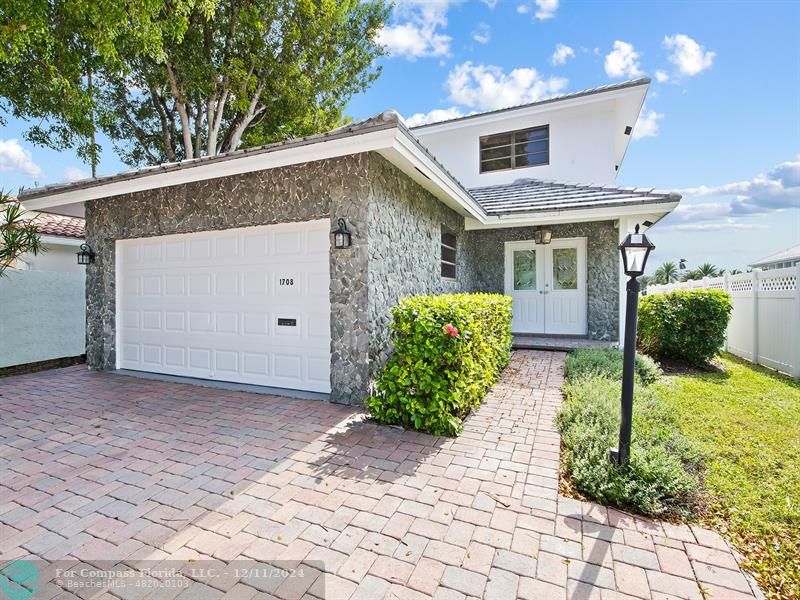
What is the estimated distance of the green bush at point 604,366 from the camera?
6145mm

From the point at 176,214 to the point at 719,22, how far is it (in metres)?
11.1

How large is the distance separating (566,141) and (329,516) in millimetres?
11917

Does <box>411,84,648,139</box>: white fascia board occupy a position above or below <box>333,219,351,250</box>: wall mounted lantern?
above

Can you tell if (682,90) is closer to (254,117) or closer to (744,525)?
(744,525)

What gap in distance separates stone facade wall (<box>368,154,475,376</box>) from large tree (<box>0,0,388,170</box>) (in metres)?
5.95

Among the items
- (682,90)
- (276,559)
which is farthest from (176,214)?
(682,90)

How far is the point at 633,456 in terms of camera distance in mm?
3330

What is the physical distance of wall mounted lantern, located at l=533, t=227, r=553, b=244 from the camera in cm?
949

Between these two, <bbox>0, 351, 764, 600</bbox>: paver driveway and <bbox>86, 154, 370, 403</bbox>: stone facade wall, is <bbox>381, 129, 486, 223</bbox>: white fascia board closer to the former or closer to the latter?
<bbox>86, 154, 370, 403</bbox>: stone facade wall

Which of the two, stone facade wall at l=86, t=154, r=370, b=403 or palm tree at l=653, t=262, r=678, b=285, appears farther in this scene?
palm tree at l=653, t=262, r=678, b=285

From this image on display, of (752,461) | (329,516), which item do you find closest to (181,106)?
(329,516)

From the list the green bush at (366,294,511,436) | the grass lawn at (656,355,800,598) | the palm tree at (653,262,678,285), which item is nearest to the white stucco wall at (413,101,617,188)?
the grass lawn at (656,355,800,598)

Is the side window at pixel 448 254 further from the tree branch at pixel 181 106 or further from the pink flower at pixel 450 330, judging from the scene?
the tree branch at pixel 181 106

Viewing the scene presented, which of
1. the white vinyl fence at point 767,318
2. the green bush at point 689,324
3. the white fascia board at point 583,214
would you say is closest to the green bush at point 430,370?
the white fascia board at point 583,214
